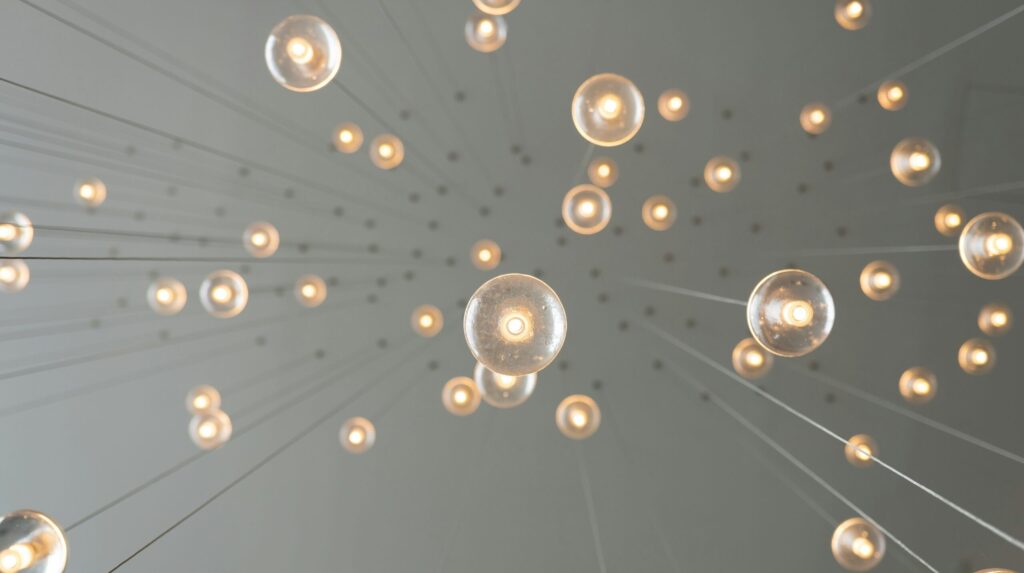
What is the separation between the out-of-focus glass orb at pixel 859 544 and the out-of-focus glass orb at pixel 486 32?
3080 mm

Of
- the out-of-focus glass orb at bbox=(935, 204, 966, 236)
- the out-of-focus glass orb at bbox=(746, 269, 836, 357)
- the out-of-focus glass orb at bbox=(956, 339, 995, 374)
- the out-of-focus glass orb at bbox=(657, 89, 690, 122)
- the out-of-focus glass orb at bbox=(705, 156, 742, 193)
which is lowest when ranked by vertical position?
the out-of-focus glass orb at bbox=(956, 339, 995, 374)

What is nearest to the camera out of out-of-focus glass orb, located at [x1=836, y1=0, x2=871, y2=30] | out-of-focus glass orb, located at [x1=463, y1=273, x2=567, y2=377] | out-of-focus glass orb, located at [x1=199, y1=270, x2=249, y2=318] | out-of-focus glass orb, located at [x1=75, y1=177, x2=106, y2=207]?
out-of-focus glass orb, located at [x1=463, y1=273, x2=567, y2=377]

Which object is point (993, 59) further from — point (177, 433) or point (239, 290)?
point (177, 433)

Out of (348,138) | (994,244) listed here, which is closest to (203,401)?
(348,138)

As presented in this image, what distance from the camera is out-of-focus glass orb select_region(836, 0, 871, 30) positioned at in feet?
13.3

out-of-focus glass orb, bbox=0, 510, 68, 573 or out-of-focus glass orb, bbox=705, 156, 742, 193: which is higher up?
out-of-focus glass orb, bbox=705, 156, 742, 193

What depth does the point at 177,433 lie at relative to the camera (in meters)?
6.53

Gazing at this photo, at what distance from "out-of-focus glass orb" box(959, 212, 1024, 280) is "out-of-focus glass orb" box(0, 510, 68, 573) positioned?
339 cm

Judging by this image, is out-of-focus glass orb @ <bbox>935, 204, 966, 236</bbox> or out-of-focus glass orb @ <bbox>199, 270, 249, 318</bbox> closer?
out-of-focus glass orb @ <bbox>199, 270, 249, 318</bbox>

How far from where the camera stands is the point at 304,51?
2.84 metres

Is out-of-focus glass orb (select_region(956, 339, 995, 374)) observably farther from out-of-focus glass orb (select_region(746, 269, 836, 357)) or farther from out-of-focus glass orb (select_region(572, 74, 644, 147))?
out-of-focus glass orb (select_region(572, 74, 644, 147))

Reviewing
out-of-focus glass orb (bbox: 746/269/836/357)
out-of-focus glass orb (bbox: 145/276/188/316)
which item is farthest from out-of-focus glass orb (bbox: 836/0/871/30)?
out-of-focus glass orb (bbox: 145/276/188/316)

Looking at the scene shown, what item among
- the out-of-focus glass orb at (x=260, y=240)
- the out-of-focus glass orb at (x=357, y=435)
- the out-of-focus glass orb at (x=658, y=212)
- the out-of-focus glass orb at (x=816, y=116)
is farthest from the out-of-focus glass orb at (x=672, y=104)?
the out-of-focus glass orb at (x=357, y=435)

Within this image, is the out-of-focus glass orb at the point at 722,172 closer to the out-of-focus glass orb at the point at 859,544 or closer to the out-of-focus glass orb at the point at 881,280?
the out-of-focus glass orb at the point at 881,280
